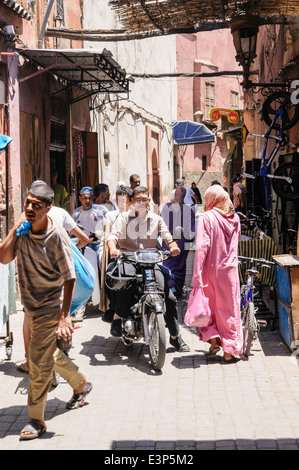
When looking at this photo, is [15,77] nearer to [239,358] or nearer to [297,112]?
[297,112]

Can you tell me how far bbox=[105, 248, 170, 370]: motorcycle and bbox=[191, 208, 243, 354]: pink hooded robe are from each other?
1.29 feet

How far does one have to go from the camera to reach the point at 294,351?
6.65 meters

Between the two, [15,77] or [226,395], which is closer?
[226,395]

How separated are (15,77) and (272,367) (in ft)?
20.3

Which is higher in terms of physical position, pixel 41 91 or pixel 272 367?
pixel 41 91

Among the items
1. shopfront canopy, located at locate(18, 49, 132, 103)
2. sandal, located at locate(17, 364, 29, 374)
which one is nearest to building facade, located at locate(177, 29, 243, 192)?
shopfront canopy, located at locate(18, 49, 132, 103)

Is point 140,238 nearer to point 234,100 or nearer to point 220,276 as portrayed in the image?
point 220,276

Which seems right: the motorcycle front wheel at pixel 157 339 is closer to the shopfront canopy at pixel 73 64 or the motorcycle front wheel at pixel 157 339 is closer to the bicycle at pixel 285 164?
the bicycle at pixel 285 164

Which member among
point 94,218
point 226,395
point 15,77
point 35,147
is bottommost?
point 226,395

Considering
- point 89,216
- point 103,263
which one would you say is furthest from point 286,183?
point 103,263

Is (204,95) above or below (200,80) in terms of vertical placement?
below

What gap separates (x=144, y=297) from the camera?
252 inches

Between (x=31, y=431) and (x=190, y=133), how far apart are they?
27138 millimetres
